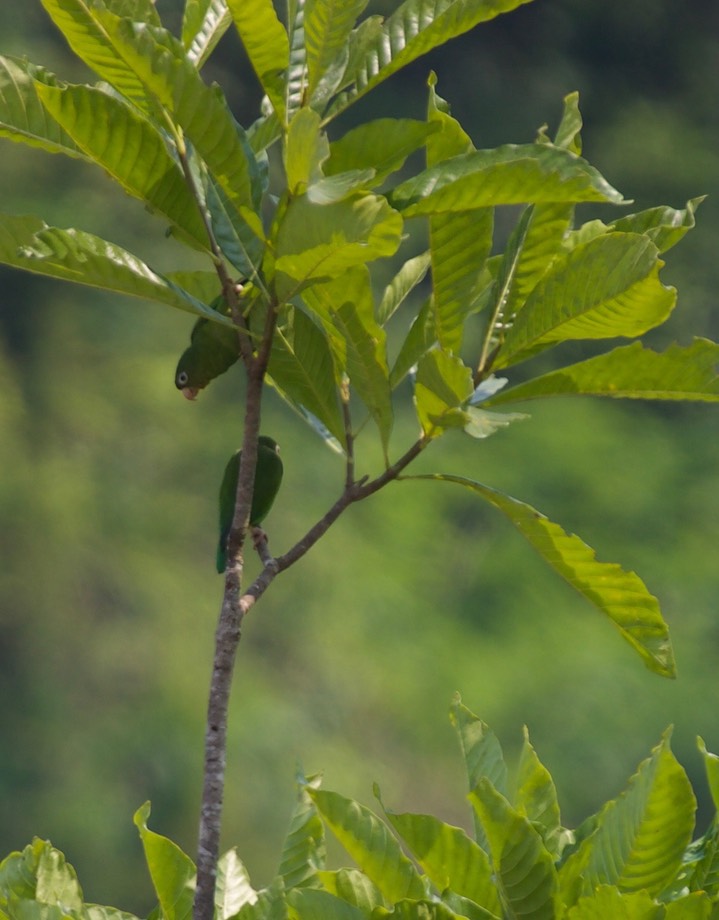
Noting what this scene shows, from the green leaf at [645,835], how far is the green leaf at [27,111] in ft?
1.41

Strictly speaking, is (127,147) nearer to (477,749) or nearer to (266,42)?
(266,42)

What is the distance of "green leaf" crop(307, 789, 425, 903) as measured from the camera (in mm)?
580

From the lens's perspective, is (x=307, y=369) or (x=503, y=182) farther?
(x=307, y=369)

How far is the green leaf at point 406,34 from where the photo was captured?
65cm

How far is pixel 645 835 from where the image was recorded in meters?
0.61

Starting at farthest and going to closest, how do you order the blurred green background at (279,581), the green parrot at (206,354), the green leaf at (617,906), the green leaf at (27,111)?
1. the blurred green background at (279,581)
2. the green parrot at (206,354)
3. the green leaf at (27,111)
4. the green leaf at (617,906)

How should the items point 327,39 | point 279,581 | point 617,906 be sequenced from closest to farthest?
1. point 617,906
2. point 327,39
3. point 279,581

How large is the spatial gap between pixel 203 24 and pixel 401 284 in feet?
0.65

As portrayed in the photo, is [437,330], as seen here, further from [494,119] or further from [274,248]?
[494,119]

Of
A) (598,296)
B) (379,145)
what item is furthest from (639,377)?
(379,145)

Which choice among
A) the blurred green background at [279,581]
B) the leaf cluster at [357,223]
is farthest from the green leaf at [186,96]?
the blurred green background at [279,581]

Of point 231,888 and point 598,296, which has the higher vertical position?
point 598,296

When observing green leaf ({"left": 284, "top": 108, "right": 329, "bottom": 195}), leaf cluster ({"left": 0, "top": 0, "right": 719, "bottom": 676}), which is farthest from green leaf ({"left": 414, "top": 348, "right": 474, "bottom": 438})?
green leaf ({"left": 284, "top": 108, "right": 329, "bottom": 195})

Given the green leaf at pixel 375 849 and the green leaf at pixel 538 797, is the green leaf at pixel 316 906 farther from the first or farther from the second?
the green leaf at pixel 538 797
